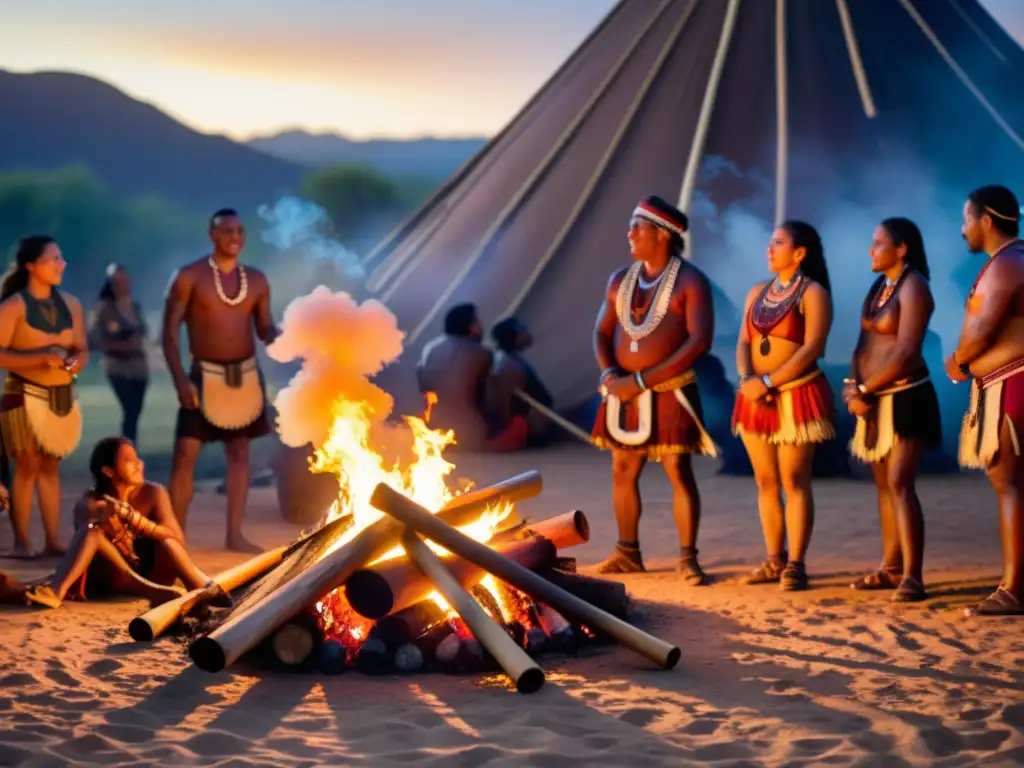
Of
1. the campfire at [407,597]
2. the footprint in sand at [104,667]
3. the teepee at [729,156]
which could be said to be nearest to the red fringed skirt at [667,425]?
the campfire at [407,597]

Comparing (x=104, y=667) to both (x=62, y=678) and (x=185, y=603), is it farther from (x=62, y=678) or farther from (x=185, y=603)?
(x=185, y=603)

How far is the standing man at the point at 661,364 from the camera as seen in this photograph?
18.0ft

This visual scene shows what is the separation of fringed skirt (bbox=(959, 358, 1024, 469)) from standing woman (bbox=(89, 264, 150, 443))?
19.4 feet

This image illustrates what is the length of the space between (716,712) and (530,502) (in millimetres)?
4351

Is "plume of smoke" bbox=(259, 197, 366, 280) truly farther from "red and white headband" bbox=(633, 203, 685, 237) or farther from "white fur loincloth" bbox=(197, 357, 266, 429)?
"red and white headband" bbox=(633, 203, 685, 237)

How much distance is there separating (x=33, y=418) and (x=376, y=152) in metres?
23.3

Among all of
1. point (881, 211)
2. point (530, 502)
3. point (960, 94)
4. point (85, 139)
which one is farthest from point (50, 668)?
point (85, 139)

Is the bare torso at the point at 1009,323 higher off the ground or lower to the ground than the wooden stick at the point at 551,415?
higher

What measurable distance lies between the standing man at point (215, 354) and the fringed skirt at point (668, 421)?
1.87 m

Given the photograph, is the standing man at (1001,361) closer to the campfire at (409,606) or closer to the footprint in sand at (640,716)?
the campfire at (409,606)

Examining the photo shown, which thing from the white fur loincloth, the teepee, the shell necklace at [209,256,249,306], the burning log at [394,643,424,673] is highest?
the teepee

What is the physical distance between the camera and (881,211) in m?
9.84

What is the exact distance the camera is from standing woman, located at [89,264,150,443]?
9.05 metres

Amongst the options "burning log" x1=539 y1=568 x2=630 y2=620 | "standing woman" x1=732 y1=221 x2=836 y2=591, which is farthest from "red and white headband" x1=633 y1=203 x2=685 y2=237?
"burning log" x1=539 y1=568 x2=630 y2=620
